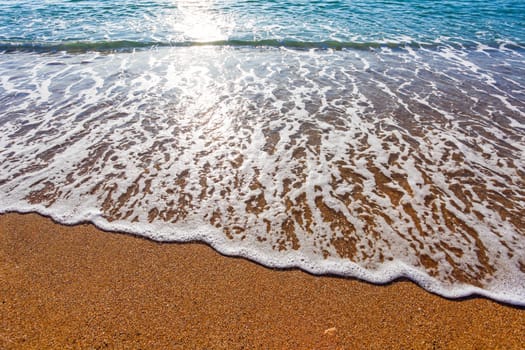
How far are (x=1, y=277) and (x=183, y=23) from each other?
1201 centimetres

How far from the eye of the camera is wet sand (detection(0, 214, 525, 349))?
232 cm

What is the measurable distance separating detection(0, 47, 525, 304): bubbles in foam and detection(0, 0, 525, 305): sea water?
2 cm

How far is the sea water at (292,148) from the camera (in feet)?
10.4

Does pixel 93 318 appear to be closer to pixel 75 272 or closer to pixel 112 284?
pixel 112 284

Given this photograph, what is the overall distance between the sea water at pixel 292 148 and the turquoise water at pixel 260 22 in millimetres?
333

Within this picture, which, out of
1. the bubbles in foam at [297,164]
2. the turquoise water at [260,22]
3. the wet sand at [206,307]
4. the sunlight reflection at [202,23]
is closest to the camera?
the wet sand at [206,307]

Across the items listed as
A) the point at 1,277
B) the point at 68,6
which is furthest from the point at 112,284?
the point at 68,6

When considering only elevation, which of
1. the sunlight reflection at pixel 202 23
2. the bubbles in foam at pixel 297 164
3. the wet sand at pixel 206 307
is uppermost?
the sunlight reflection at pixel 202 23

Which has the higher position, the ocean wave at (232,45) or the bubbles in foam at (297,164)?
the ocean wave at (232,45)

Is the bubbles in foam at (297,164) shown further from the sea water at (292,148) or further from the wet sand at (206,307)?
the wet sand at (206,307)

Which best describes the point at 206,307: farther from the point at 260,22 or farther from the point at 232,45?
the point at 260,22

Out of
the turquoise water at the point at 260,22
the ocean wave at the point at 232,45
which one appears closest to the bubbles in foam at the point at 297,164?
the ocean wave at the point at 232,45

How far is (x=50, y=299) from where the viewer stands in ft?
8.51

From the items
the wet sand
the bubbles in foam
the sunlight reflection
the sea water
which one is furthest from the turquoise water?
the wet sand
